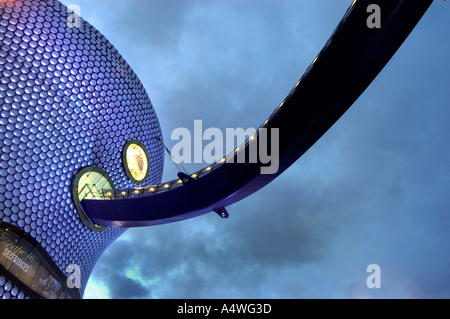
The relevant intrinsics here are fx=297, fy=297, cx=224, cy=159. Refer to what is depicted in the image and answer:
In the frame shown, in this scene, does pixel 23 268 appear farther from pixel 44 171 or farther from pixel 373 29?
pixel 373 29

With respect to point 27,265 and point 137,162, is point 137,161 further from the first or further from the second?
point 27,265

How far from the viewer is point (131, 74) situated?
799 inches

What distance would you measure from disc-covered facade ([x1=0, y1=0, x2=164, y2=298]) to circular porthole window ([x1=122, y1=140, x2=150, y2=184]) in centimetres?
40

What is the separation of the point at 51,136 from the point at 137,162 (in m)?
6.31

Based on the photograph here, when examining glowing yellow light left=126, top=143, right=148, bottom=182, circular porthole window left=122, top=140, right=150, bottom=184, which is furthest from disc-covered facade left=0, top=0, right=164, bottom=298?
glowing yellow light left=126, top=143, right=148, bottom=182

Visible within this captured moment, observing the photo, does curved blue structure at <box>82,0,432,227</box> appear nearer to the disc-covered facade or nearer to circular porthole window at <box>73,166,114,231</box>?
circular porthole window at <box>73,166,114,231</box>

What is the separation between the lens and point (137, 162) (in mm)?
20094

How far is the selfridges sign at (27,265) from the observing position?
1142cm

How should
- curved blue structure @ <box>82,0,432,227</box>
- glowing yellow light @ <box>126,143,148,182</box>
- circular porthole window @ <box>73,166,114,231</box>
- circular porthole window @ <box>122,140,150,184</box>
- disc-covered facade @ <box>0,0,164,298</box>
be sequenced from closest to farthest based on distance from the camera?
curved blue structure @ <box>82,0,432,227</box> → disc-covered facade @ <box>0,0,164,298</box> → circular porthole window @ <box>73,166,114,231</box> → circular porthole window @ <box>122,140,150,184</box> → glowing yellow light @ <box>126,143,148,182</box>

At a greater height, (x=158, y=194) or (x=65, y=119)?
(x=65, y=119)

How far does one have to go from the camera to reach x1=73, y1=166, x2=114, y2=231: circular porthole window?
50.4ft

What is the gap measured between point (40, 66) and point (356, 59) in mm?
14192
